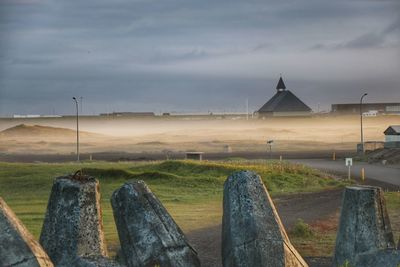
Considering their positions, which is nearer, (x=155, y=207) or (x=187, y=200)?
(x=155, y=207)

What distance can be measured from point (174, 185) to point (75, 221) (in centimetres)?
3223

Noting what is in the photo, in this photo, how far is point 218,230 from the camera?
24.8 m

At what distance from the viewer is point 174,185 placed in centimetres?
4316

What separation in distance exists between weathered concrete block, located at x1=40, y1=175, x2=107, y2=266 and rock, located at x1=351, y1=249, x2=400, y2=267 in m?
4.04

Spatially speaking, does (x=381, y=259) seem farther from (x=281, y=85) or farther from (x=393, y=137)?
(x=281, y=85)

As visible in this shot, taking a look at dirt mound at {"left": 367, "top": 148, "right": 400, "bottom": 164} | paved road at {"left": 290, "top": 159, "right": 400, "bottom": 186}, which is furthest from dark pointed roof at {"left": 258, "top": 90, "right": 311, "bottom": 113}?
paved road at {"left": 290, "top": 159, "right": 400, "bottom": 186}

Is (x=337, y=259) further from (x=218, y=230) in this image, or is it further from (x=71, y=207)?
(x=218, y=230)

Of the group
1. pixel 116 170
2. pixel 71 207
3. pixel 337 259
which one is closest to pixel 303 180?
pixel 116 170

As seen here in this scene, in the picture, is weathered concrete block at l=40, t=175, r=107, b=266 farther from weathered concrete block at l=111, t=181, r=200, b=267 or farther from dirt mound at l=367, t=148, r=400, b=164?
dirt mound at l=367, t=148, r=400, b=164

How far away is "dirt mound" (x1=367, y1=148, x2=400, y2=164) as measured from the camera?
71938 mm

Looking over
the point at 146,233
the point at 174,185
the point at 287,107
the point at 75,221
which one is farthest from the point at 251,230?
the point at 287,107

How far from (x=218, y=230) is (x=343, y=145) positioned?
91.4 meters

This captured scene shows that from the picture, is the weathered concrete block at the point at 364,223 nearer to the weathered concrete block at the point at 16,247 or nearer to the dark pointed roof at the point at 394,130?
the weathered concrete block at the point at 16,247

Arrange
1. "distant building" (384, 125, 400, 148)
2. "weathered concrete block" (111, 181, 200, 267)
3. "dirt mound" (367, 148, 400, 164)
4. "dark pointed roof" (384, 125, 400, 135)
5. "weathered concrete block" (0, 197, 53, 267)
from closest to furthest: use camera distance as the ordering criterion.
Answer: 1. "weathered concrete block" (0, 197, 53, 267)
2. "weathered concrete block" (111, 181, 200, 267)
3. "dirt mound" (367, 148, 400, 164)
4. "distant building" (384, 125, 400, 148)
5. "dark pointed roof" (384, 125, 400, 135)
